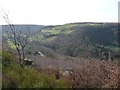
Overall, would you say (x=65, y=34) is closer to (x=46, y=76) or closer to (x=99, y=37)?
(x=99, y=37)

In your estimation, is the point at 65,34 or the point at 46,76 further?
the point at 65,34

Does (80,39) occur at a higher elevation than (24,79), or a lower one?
lower

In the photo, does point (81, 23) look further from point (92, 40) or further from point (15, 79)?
point (15, 79)

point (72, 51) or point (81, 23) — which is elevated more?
point (81, 23)

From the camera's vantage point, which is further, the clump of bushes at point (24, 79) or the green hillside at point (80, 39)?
the green hillside at point (80, 39)

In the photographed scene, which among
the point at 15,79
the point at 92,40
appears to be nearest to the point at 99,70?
the point at 15,79

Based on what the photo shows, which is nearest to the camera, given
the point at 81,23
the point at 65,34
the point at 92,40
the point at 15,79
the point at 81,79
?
the point at 15,79

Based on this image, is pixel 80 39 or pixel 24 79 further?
pixel 80 39

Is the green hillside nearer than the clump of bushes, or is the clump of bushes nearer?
the clump of bushes

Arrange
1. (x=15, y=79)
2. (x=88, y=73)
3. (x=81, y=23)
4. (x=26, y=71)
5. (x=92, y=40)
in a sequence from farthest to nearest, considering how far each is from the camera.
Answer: (x=81, y=23)
(x=92, y=40)
(x=88, y=73)
(x=26, y=71)
(x=15, y=79)
